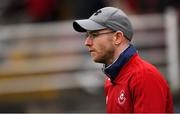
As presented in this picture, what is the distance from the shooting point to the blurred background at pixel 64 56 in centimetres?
1301

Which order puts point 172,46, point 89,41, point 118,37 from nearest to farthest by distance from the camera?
point 118,37, point 89,41, point 172,46

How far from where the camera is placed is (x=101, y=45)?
6.58 metres

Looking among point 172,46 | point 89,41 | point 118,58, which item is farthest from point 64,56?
point 118,58

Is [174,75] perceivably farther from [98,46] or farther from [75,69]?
[98,46]

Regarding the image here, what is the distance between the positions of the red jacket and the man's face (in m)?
0.09

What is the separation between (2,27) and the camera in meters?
13.9

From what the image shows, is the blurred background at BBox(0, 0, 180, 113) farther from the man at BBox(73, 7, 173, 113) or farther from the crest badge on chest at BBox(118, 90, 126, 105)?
the crest badge on chest at BBox(118, 90, 126, 105)

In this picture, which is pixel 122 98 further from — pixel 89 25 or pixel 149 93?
pixel 89 25

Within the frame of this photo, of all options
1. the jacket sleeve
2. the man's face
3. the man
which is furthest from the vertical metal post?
the jacket sleeve

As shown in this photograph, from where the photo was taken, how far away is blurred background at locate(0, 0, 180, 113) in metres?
13.0

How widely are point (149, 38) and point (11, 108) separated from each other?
2.24m

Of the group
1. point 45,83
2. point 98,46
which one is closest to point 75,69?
point 45,83

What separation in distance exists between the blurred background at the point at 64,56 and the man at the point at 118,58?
19.8ft

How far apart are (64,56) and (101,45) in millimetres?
6797
